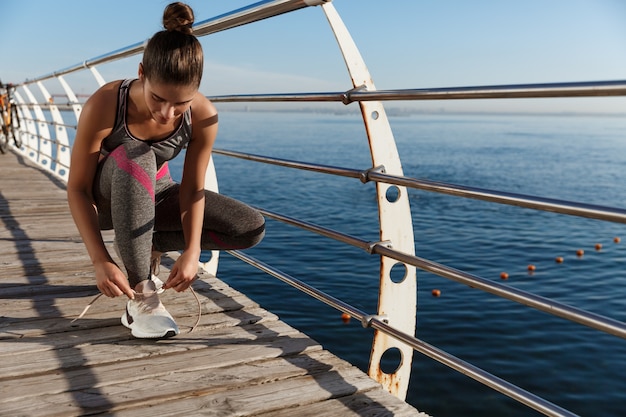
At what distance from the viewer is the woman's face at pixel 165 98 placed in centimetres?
157

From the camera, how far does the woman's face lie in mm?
1574

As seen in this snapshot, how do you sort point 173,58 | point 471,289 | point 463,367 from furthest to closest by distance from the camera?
point 471,289 → point 173,58 → point 463,367

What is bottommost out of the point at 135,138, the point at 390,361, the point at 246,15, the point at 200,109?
the point at 390,361

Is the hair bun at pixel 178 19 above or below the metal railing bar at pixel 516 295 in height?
above

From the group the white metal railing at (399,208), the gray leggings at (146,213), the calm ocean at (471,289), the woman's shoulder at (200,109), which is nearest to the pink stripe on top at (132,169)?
the gray leggings at (146,213)

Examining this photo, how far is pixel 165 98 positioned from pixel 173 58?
108mm

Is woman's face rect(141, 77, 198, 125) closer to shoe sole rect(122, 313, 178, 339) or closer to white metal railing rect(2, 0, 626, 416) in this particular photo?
white metal railing rect(2, 0, 626, 416)

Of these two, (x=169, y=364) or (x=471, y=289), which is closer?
(x=169, y=364)

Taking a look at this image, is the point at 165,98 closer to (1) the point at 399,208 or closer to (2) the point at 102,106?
(2) the point at 102,106

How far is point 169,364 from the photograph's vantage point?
169 centimetres

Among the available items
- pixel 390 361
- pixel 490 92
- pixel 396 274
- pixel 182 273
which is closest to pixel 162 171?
pixel 182 273

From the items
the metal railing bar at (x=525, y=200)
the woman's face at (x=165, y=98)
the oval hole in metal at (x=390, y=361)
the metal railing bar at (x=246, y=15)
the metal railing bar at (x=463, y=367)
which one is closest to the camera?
the metal railing bar at (x=525, y=200)

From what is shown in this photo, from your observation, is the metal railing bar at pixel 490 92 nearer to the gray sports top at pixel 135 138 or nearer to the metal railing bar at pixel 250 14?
the metal railing bar at pixel 250 14

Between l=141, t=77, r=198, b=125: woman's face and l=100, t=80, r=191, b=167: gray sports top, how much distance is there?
139mm
